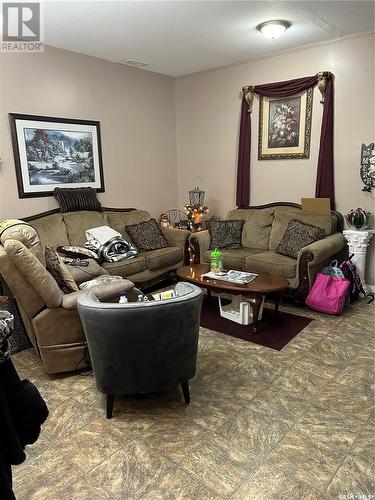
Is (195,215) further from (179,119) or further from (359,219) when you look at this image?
(359,219)

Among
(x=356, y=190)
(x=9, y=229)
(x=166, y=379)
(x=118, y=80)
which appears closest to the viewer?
(x=166, y=379)

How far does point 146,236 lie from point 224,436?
292 centimetres

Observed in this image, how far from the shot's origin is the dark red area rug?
3.18m

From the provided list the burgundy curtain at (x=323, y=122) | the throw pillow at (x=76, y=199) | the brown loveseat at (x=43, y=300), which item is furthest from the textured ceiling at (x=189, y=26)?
the brown loveseat at (x=43, y=300)

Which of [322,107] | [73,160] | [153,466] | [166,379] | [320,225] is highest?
[322,107]

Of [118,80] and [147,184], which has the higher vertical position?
[118,80]

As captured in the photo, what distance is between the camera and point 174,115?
18.5 ft

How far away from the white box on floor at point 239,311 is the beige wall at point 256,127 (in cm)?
176

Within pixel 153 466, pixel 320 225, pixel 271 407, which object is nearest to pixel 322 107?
pixel 320 225

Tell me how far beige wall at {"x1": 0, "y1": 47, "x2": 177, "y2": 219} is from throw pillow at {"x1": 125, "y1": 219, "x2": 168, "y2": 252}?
57 cm

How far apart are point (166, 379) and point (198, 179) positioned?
154 inches

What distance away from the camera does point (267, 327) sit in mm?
3443

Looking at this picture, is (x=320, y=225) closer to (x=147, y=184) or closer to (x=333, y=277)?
(x=333, y=277)

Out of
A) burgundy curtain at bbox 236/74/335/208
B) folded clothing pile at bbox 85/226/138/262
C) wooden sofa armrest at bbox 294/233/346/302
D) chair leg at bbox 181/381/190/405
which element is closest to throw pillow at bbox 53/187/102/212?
folded clothing pile at bbox 85/226/138/262
